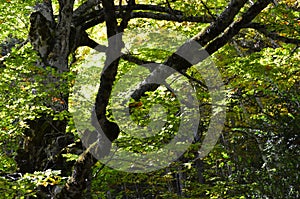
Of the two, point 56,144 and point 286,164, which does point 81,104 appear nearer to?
point 56,144

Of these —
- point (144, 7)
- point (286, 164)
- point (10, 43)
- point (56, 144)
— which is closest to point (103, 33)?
point (144, 7)

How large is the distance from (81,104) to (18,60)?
1340mm

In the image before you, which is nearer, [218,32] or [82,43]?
[218,32]

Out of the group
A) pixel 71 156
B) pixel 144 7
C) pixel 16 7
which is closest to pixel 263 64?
pixel 144 7

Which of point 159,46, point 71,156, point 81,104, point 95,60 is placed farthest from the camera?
point 95,60

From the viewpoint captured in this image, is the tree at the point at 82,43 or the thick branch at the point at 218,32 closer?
the tree at the point at 82,43

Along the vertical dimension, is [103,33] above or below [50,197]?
above

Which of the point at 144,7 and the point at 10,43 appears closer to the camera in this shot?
the point at 144,7

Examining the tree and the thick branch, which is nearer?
the tree

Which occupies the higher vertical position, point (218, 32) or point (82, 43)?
point (82, 43)

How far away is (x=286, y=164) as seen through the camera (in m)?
6.17

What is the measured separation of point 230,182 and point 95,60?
553 centimetres

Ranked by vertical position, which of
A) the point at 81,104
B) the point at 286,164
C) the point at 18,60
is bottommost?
the point at 286,164

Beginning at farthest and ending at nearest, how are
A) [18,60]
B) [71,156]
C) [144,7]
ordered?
1. [144,7]
2. [71,156]
3. [18,60]
